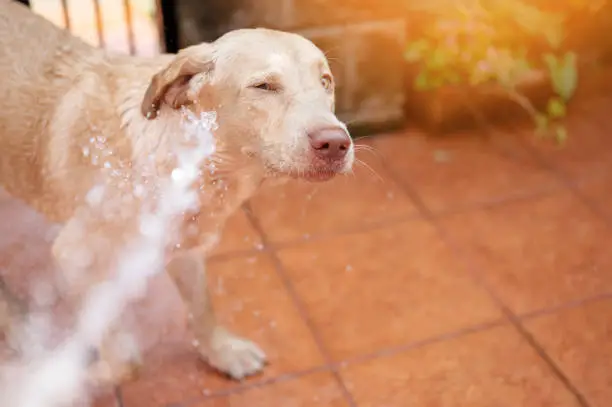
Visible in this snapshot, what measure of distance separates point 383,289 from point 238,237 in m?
0.57

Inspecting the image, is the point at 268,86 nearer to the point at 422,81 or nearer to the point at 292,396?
the point at 292,396

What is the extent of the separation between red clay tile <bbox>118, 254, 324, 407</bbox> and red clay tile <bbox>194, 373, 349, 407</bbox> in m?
0.04

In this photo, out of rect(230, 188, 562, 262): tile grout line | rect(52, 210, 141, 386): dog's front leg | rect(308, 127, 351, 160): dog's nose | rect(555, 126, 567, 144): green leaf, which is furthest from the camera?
rect(555, 126, 567, 144): green leaf

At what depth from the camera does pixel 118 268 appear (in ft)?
6.54

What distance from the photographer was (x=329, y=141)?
161 centimetres

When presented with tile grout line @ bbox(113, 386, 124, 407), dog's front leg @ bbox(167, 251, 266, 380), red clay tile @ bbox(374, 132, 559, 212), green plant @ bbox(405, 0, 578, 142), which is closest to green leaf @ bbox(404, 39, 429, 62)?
green plant @ bbox(405, 0, 578, 142)

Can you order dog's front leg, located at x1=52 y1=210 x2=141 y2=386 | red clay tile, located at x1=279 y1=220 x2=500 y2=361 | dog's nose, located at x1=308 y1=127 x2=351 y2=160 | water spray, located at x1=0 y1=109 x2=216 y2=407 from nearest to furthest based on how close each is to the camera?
dog's nose, located at x1=308 y1=127 x2=351 y2=160 < water spray, located at x1=0 y1=109 x2=216 y2=407 < dog's front leg, located at x1=52 y1=210 x2=141 y2=386 < red clay tile, located at x1=279 y1=220 x2=500 y2=361

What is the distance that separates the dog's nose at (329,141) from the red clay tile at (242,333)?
2.95ft

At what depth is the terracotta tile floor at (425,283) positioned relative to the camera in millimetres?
2238

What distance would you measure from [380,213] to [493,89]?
32.1 inches

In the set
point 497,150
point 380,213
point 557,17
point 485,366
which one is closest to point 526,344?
point 485,366

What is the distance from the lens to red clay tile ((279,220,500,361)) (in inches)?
95.1

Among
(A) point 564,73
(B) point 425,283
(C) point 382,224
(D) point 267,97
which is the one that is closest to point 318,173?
(D) point 267,97

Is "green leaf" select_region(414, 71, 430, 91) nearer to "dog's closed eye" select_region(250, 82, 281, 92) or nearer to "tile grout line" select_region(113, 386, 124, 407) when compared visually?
"dog's closed eye" select_region(250, 82, 281, 92)
